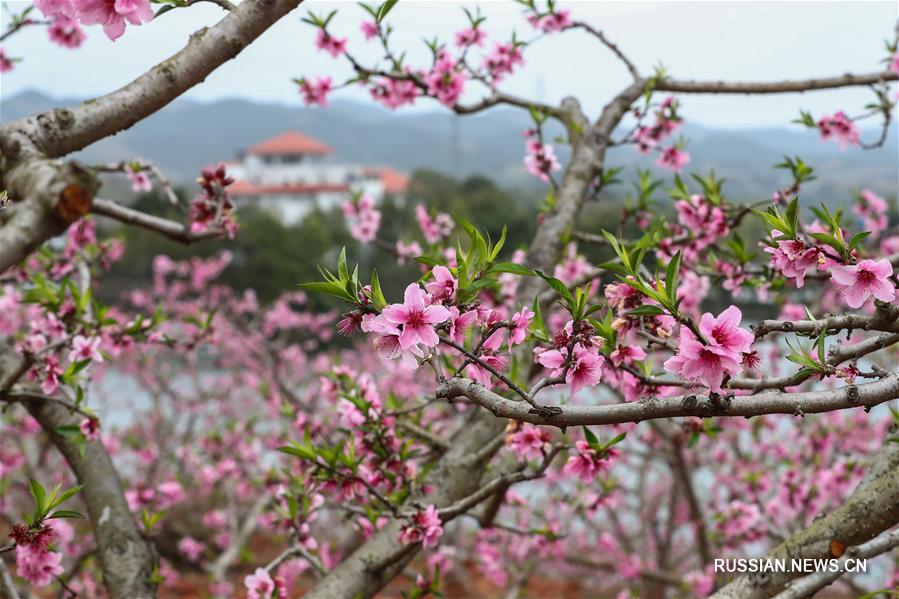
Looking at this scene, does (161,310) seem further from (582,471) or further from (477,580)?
(477,580)

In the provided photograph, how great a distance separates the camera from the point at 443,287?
143 centimetres

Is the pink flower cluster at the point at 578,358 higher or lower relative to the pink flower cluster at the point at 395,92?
lower

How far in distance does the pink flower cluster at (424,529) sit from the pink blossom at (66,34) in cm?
302

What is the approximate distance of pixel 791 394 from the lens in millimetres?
1271

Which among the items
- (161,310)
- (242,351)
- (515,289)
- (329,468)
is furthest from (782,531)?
(242,351)

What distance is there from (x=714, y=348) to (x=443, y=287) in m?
0.53

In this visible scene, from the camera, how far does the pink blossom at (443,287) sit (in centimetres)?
142

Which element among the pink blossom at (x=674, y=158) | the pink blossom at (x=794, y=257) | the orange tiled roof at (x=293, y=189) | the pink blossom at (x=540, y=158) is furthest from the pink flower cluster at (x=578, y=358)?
the orange tiled roof at (x=293, y=189)

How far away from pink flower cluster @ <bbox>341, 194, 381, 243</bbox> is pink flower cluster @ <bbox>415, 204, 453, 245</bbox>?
1.17 ft

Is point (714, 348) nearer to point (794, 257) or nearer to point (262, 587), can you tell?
point (794, 257)

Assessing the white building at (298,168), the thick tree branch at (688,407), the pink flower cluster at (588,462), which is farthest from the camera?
the white building at (298,168)

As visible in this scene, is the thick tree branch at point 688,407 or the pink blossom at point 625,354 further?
the pink blossom at point 625,354

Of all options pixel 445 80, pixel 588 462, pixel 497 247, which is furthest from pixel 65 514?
pixel 445 80

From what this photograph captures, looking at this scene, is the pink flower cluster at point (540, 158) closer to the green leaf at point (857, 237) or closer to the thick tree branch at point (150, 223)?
the thick tree branch at point (150, 223)
